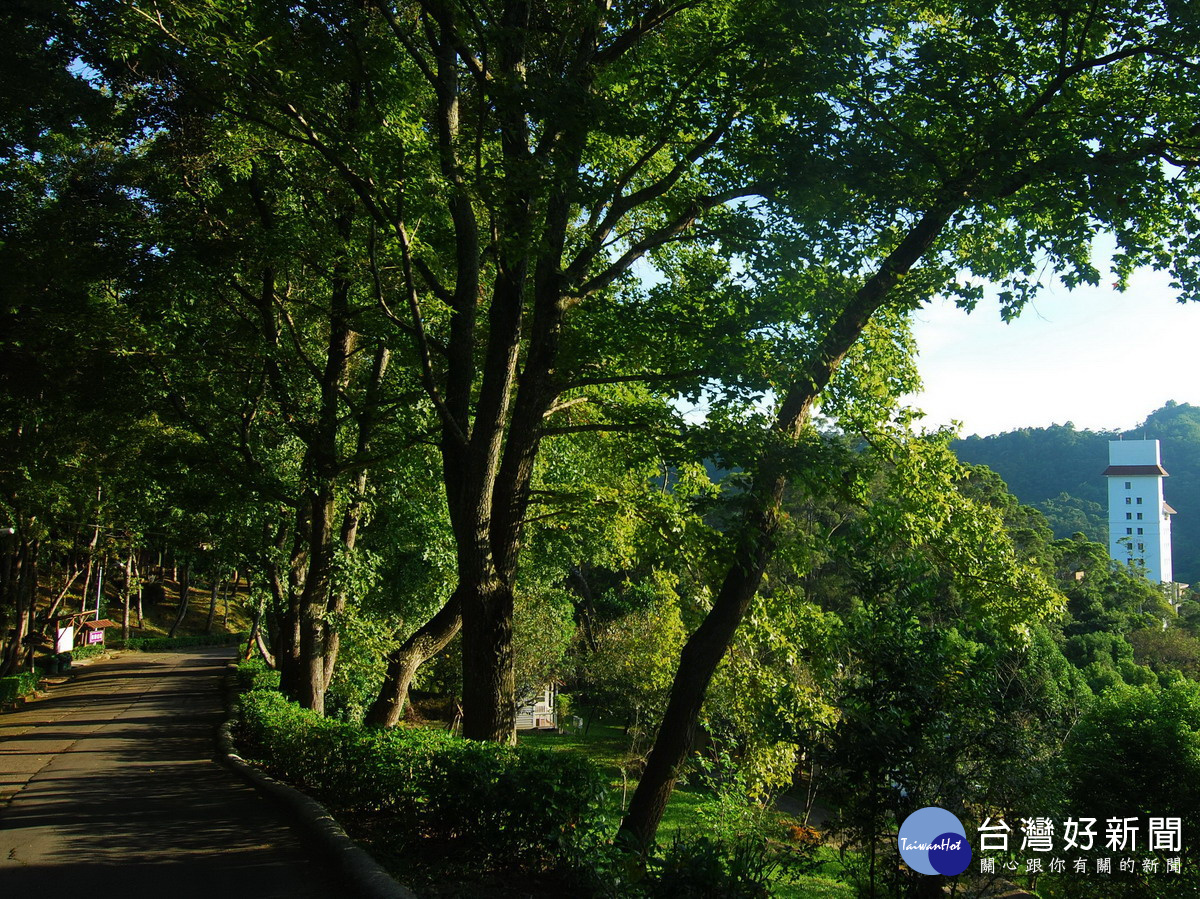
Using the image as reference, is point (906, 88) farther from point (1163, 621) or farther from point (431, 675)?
point (1163, 621)

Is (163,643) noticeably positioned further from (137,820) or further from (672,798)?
(137,820)

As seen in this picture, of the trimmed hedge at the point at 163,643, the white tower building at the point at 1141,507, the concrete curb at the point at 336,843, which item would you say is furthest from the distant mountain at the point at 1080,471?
the concrete curb at the point at 336,843

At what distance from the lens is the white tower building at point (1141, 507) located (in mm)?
79125

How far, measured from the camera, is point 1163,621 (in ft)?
135

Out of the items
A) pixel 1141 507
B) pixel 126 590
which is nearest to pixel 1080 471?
pixel 1141 507

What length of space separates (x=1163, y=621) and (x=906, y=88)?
146 ft

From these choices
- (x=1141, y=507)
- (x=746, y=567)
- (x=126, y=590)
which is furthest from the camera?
(x=1141, y=507)

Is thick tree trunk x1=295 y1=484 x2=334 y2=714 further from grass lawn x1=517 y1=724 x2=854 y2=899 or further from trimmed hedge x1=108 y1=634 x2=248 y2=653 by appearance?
trimmed hedge x1=108 y1=634 x2=248 y2=653

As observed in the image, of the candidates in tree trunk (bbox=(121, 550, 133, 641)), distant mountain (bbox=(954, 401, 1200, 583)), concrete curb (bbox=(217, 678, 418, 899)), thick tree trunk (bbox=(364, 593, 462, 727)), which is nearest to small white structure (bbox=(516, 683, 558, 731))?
tree trunk (bbox=(121, 550, 133, 641))

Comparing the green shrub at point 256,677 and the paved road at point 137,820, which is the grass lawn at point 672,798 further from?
the green shrub at point 256,677

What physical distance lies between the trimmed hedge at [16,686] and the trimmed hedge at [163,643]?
22.8 meters

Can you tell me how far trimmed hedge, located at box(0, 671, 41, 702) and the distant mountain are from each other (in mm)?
77651

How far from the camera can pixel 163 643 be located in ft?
160

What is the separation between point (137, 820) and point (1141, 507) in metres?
92.0
